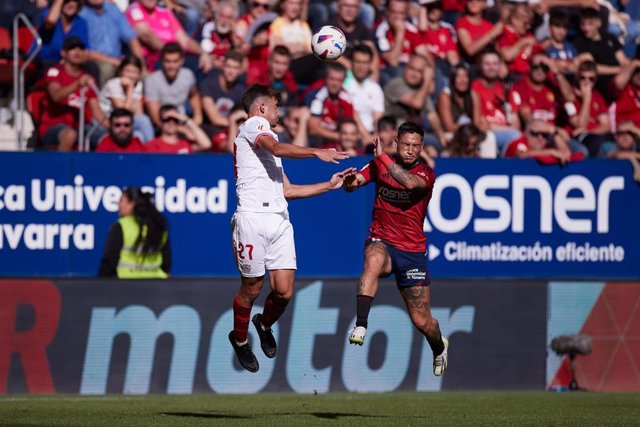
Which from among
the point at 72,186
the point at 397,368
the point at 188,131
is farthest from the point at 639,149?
the point at 72,186

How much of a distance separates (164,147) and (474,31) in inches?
210

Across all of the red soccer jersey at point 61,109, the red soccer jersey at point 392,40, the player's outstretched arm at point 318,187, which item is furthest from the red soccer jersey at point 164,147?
the player's outstretched arm at point 318,187

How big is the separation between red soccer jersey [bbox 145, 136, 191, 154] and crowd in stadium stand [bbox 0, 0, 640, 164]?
Result: 1 centimetres

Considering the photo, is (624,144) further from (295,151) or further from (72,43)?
(295,151)

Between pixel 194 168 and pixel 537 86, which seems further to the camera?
pixel 537 86

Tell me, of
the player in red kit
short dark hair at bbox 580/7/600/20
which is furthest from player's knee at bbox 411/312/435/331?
short dark hair at bbox 580/7/600/20

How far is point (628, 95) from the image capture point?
17516 mm

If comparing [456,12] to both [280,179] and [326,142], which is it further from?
[280,179]

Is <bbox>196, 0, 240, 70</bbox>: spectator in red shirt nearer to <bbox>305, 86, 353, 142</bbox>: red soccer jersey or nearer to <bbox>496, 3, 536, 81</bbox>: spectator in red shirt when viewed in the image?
<bbox>305, 86, 353, 142</bbox>: red soccer jersey

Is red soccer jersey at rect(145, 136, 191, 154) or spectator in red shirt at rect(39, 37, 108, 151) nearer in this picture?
spectator in red shirt at rect(39, 37, 108, 151)

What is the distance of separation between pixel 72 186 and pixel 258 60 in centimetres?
379

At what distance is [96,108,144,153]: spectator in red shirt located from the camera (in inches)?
570

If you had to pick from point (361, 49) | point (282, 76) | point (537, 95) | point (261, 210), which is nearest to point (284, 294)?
point (261, 210)

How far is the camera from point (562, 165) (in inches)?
602
